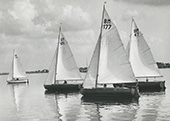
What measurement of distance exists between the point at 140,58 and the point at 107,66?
15.9m

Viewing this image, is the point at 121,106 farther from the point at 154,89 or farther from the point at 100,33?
the point at 154,89

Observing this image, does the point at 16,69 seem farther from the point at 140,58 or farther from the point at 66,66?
the point at 140,58

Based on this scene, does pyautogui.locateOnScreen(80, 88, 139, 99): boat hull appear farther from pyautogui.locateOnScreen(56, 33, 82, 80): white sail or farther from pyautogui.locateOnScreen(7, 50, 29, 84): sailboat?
pyautogui.locateOnScreen(7, 50, 29, 84): sailboat

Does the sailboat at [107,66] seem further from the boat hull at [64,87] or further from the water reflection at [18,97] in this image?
the boat hull at [64,87]

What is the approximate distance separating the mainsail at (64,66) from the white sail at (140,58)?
35.1 feet

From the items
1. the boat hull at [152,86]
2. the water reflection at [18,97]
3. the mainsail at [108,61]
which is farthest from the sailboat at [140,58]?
the water reflection at [18,97]

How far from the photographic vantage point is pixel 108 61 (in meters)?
51.0

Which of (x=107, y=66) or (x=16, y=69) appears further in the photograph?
(x=16, y=69)

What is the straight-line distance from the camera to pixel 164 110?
3791 centimetres

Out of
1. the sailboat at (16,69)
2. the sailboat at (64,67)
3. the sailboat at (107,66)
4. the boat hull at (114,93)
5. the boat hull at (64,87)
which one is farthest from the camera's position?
the sailboat at (16,69)

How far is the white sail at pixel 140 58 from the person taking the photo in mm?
65125

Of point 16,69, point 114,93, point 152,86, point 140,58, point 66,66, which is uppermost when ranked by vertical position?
point 16,69

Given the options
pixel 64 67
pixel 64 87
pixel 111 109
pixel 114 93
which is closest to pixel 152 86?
pixel 64 87

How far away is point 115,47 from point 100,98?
688cm
